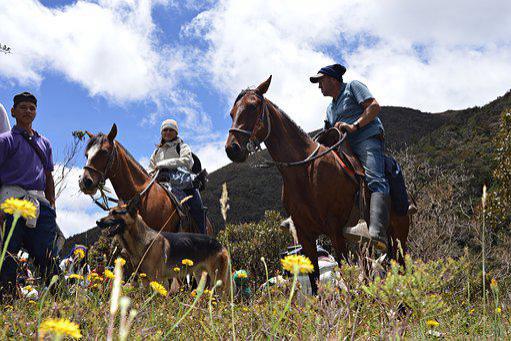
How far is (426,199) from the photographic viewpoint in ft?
64.5

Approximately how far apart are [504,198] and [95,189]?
1331 cm

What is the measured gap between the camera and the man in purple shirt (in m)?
4.49

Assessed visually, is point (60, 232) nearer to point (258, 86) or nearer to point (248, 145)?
point (248, 145)

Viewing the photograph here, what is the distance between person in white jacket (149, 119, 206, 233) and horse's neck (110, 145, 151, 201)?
1.82ft

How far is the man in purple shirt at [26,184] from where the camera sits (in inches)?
177

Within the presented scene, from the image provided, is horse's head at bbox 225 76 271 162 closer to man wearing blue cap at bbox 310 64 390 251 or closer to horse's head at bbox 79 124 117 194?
man wearing blue cap at bbox 310 64 390 251

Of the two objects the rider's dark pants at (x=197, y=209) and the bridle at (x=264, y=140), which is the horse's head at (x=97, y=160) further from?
the bridle at (x=264, y=140)

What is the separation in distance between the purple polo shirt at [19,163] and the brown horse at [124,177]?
1213mm

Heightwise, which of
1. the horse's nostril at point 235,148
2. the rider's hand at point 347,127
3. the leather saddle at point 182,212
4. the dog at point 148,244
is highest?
the rider's hand at point 347,127

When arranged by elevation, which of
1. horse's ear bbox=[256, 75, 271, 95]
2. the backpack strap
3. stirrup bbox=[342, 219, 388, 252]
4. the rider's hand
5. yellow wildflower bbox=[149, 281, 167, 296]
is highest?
horse's ear bbox=[256, 75, 271, 95]

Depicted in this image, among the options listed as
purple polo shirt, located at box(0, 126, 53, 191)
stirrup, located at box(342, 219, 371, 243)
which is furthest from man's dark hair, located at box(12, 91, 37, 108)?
stirrup, located at box(342, 219, 371, 243)

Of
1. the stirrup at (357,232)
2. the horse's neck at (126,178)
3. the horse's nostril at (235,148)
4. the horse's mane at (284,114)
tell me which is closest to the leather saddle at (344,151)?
the horse's mane at (284,114)

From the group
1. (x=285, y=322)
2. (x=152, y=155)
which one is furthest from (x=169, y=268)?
(x=285, y=322)

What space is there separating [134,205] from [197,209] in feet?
4.83
